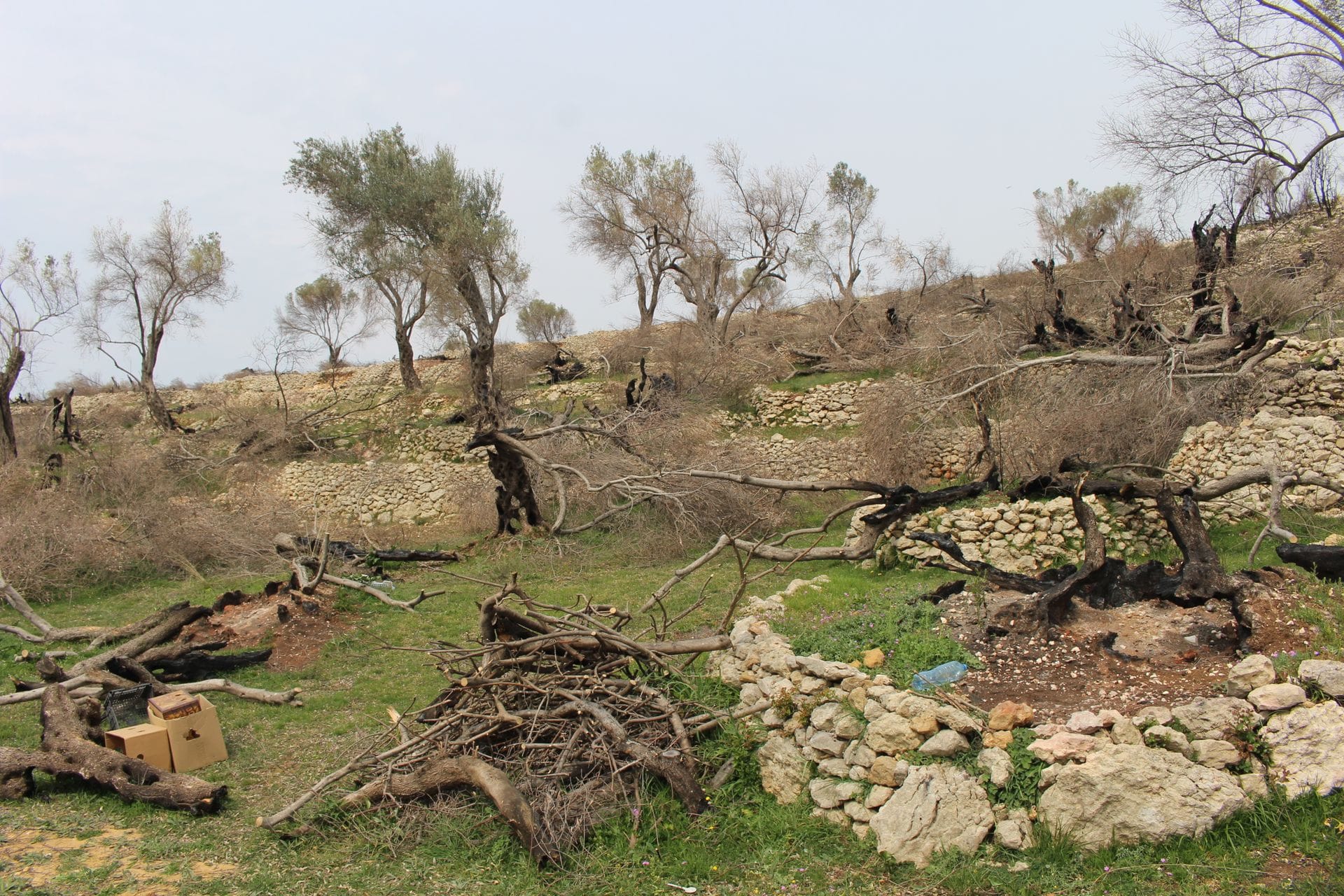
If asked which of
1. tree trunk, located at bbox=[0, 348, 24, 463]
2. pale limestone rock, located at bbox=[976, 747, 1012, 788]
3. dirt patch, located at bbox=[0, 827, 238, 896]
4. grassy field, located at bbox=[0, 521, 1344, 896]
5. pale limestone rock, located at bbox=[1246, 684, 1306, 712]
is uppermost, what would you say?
tree trunk, located at bbox=[0, 348, 24, 463]

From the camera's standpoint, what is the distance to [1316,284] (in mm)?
14602

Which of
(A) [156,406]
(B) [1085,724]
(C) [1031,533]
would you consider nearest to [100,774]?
(B) [1085,724]

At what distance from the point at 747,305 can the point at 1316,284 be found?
17.4 m

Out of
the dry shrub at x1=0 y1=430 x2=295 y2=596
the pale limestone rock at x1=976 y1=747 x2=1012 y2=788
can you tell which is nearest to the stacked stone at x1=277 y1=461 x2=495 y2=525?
the dry shrub at x1=0 y1=430 x2=295 y2=596

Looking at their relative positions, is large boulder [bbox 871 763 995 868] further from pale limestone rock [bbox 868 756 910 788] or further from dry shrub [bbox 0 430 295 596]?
dry shrub [bbox 0 430 295 596]

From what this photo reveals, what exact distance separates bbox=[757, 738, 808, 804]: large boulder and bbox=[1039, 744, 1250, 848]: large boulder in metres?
1.28

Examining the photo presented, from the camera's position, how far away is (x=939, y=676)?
4820 millimetres

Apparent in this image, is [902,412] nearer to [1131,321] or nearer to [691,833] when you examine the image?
[1131,321]

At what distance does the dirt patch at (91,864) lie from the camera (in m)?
3.93

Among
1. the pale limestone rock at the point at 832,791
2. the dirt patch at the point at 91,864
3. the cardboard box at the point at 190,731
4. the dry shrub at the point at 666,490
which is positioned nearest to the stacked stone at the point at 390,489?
the dry shrub at the point at 666,490

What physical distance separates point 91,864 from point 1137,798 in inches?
196

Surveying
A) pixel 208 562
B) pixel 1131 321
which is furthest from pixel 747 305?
pixel 208 562

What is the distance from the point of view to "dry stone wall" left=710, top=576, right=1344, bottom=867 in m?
3.52

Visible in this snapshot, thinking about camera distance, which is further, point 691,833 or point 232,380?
point 232,380
